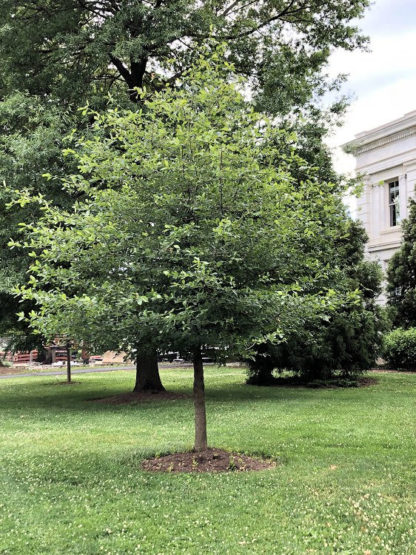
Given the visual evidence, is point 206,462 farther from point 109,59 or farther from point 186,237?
point 109,59

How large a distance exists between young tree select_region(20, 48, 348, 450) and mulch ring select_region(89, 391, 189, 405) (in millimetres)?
8340

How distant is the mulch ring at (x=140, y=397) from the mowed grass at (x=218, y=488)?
10.8 ft

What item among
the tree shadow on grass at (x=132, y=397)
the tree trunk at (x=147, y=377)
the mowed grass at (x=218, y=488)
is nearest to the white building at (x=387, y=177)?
the tree shadow on grass at (x=132, y=397)

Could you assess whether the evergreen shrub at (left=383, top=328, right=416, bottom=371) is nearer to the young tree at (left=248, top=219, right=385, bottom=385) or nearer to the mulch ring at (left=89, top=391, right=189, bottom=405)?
the young tree at (left=248, top=219, right=385, bottom=385)

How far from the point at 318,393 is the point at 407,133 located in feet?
51.9

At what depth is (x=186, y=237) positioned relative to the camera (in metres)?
6.75

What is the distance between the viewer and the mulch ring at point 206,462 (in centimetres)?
681

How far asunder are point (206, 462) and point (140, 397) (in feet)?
28.3

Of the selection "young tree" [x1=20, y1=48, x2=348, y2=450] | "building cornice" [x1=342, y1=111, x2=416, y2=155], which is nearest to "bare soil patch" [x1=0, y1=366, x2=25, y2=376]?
"building cornice" [x1=342, y1=111, x2=416, y2=155]

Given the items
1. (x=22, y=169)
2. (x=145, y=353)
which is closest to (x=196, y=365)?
(x=145, y=353)

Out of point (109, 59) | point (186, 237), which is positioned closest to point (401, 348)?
point (109, 59)

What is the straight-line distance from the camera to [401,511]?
5.09 meters

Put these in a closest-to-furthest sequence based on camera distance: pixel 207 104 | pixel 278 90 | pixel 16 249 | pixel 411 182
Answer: pixel 207 104 → pixel 16 249 → pixel 278 90 → pixel 411 182

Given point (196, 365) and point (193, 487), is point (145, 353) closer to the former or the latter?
point (196, 365)
